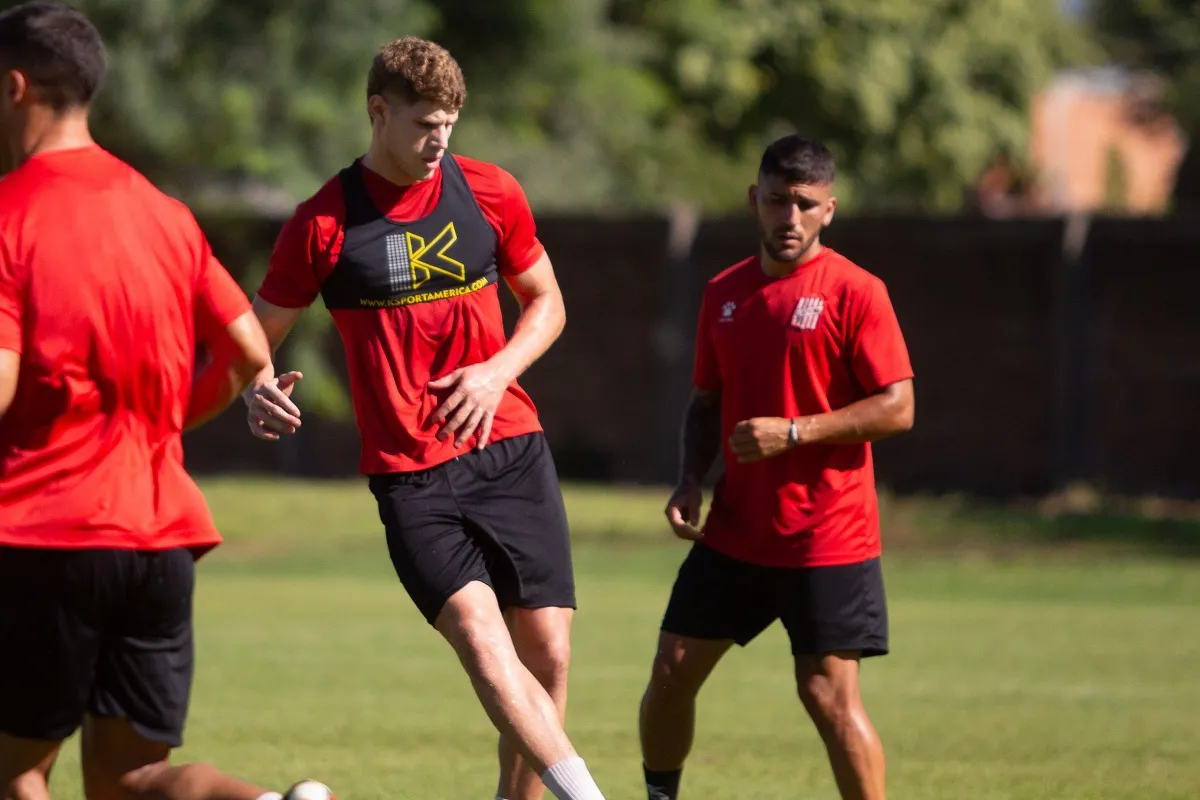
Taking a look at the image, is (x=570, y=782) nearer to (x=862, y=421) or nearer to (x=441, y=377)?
(x=441, y=377)

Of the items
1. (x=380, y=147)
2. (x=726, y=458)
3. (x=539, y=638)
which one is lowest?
(x=539, y=638)

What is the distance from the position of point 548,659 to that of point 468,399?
2.98ft

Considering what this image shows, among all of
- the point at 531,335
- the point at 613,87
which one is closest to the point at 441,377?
the point at 531,335

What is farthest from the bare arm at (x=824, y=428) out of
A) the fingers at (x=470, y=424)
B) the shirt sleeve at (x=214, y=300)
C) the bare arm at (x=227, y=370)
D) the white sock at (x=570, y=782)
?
the shirt sleeve at (x=214, y=300)

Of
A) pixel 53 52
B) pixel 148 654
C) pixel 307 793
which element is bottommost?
pixel 307 793

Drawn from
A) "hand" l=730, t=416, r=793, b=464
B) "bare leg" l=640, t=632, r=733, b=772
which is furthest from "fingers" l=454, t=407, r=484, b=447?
"bare leg" l=640, t=632, r=733, b=772

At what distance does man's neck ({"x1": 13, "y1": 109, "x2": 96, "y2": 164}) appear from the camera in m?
4.70

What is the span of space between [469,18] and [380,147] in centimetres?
1797

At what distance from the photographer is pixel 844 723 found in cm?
619

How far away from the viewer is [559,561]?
20.7ft

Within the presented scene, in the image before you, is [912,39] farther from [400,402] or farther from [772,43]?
[400,402]

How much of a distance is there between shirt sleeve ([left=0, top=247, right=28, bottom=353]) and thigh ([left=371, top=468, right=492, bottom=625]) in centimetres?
175

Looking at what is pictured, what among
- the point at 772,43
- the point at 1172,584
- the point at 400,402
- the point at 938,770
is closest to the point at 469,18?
the point at 772,43

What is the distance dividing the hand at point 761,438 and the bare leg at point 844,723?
2.19ft
